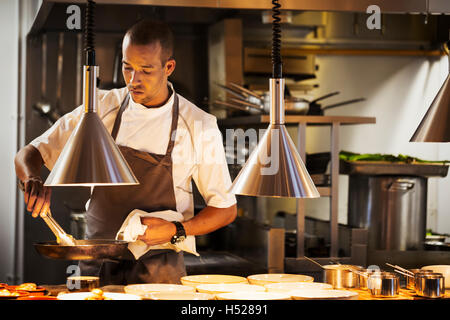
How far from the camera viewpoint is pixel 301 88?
5.21 meters

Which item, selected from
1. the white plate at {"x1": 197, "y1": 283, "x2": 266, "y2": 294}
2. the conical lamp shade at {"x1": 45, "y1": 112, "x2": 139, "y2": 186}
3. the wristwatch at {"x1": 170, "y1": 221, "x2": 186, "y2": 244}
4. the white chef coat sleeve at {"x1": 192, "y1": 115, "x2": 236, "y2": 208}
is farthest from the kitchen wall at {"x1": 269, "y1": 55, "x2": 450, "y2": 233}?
the conical lamp shade at {"x1": 45, "y1": 112, "x2": 139, "y2": 186}

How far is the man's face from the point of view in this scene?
2.96 m

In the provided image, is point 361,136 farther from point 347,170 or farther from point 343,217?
point 347,170

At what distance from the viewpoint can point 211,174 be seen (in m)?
3.12

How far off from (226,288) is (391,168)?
7.54 feet

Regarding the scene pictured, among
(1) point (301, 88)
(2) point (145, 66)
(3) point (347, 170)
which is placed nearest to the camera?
(2) point (145, 66)

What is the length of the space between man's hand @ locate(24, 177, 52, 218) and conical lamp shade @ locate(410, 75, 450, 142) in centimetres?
150

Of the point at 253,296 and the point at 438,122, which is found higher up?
the point at 438,122

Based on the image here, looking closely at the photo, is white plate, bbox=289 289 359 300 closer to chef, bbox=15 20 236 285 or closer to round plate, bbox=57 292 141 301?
round plate, bbox=57 292 141 301

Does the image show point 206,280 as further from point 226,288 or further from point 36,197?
point 36,197

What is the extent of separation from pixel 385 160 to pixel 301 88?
3.57ft

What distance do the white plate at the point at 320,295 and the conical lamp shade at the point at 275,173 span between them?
1.09ft

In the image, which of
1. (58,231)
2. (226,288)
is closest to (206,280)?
(226,288)
